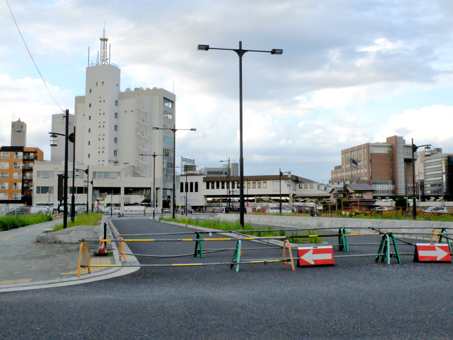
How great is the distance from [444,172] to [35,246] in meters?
165

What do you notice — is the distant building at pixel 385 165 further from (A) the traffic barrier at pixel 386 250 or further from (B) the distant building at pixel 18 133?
(A) the traffic barrier at pixel 386 250

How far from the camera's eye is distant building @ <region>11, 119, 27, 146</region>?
131750mm

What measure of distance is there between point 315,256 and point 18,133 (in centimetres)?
13262

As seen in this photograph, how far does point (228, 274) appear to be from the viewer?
12344 mm

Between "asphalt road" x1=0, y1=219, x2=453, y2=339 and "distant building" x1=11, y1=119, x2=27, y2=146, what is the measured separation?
13075 cm

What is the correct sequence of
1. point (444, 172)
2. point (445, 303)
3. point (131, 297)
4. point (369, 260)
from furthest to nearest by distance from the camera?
1. point (444, 172)
2. point (369, 260)
3. point (131, 297)
4. point (445, 303)

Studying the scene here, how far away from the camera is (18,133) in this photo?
133 meters

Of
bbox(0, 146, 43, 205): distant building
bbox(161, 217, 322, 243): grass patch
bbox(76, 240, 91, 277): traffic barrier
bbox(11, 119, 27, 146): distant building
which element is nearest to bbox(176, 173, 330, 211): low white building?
bbox(0, 146, 43, 205): distant building

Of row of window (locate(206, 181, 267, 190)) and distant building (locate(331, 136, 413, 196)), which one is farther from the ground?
distant building (locate(331, 136, 413, 196))

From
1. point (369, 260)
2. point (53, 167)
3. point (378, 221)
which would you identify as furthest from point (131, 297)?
point (53, 167)

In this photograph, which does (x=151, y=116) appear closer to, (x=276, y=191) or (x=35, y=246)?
(x=276, y=191)

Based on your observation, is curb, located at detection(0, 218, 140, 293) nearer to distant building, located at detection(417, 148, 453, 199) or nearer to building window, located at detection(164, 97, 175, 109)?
building window, located at detection(164, 97, 175, 109)

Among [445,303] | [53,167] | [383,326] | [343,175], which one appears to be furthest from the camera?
[343,175]

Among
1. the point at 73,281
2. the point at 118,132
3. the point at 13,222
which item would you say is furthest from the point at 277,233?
the point at 118,132
